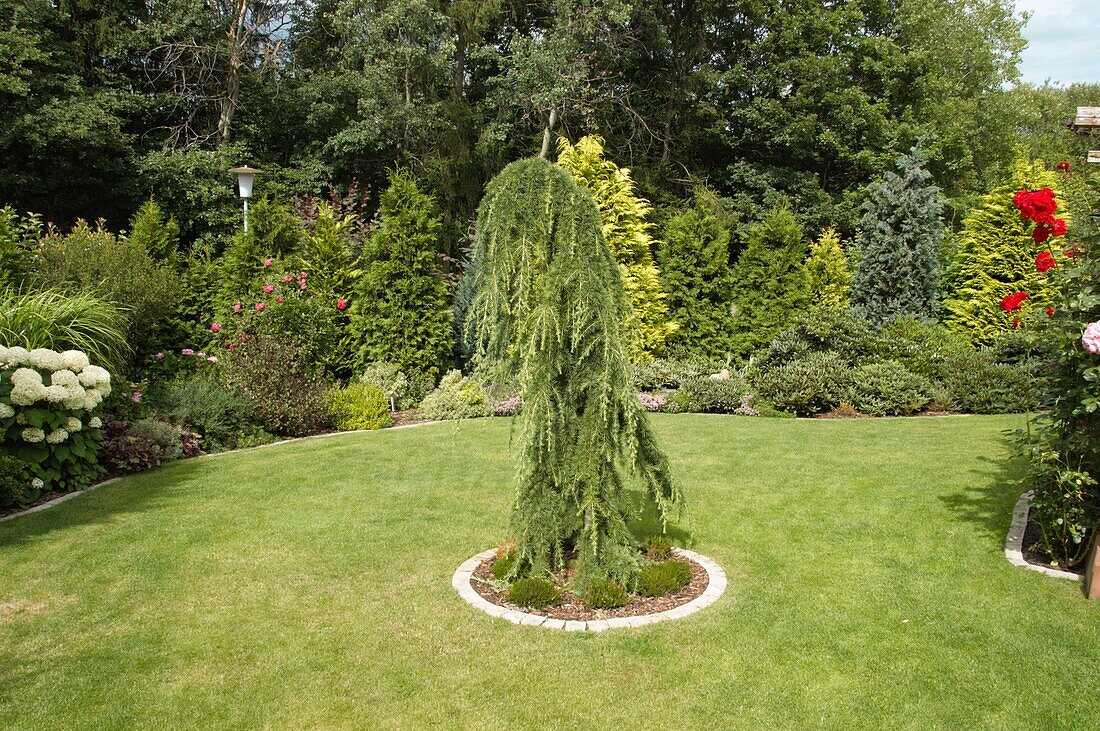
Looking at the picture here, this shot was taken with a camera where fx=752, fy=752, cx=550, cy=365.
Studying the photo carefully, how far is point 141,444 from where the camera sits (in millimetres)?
8125

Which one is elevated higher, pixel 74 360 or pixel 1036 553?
A: pixel 74 360

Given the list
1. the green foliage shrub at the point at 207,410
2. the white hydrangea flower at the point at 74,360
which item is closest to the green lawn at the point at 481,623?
the white hydrangea flower at the point at 74,360

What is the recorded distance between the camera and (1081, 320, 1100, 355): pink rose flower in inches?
175

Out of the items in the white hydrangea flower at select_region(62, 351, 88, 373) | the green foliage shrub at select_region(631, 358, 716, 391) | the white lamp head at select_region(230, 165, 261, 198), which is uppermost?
the white lamp head at select_region(230, 165, 261, 198)

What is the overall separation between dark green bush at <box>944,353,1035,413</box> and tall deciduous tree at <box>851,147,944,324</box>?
→ 2.90 m

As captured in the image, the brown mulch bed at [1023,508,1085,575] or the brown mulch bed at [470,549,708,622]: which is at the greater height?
the brown mulch bed at [1023,508,1085,575]

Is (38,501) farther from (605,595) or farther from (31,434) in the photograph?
(605,595)

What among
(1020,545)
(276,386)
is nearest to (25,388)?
(276,386)

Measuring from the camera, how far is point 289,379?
10.4 metres

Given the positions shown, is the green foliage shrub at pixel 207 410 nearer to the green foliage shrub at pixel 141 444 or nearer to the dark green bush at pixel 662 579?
the green foliage shrub at pixel 141 444

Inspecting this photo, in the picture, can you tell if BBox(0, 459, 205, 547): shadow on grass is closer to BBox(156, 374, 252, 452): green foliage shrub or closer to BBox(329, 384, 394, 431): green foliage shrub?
BBox(156, 374, 252, 452): green foliage shrub

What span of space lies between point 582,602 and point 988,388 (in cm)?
948

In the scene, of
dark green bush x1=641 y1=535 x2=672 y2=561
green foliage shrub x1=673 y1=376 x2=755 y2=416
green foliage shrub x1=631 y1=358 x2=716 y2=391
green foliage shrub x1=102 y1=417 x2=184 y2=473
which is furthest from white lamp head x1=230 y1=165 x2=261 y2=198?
dark green bush x1=641 y1=535 x2=672 y2=561

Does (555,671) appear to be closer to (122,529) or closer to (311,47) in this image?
(122,529)
